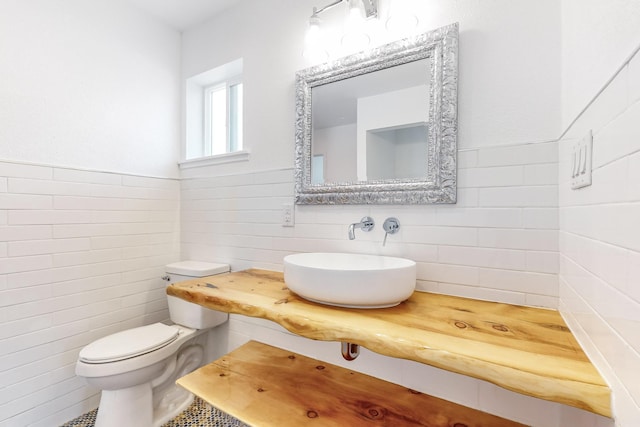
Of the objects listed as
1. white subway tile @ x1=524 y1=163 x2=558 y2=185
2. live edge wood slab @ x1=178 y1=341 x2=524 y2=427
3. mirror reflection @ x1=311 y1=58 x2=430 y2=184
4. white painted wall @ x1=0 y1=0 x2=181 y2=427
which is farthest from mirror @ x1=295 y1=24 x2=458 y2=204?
white painted wall @ x1=0 y1=0 x2=181 y2=427

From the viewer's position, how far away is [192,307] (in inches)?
66.7

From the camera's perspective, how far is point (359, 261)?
128cm

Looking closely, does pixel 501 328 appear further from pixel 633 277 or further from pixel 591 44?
pixel 591 44

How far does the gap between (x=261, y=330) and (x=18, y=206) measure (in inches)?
54.1

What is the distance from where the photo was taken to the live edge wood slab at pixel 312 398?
3.39 feet

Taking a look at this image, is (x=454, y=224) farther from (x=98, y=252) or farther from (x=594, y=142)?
(x=98, y=252)

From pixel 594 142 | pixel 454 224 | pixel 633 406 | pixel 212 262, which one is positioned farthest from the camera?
pixel 212 262

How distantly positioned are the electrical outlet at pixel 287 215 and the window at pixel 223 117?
2.66 ft

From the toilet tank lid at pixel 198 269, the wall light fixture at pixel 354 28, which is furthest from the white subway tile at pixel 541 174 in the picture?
the toilet tank lid at pixel 198 269

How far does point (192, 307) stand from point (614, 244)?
181 centimetres

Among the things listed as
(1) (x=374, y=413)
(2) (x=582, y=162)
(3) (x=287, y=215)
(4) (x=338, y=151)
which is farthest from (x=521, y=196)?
(3) (x=287, y=215)

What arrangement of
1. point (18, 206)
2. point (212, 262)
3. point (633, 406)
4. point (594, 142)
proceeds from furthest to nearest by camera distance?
point (212, 262)
point (18, 206)
point (594, 142)
point (633, 406)

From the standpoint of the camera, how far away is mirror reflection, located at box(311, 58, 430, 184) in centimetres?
123

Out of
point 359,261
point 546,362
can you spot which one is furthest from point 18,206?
point 546,362
